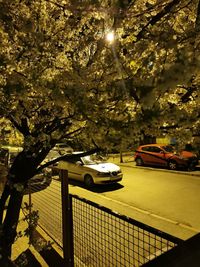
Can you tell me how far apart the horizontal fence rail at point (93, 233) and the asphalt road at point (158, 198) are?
1.93 meters

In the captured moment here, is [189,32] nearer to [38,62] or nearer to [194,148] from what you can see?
[194,148]

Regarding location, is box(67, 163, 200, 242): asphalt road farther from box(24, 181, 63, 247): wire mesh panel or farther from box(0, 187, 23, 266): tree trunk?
box(0, 187, 23, 266): tree trunk

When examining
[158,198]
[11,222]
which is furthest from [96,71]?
[158,198]

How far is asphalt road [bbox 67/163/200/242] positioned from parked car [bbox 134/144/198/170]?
943 millimetres

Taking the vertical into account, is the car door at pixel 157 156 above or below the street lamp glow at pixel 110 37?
below

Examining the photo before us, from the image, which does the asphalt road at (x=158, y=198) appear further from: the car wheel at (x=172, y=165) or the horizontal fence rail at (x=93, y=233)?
the horizontal fence rail at (x=93, y=233)

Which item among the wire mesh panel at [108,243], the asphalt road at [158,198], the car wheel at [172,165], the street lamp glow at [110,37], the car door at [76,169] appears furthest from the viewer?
the car wheel at [172,165]

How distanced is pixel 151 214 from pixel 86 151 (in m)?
6.20

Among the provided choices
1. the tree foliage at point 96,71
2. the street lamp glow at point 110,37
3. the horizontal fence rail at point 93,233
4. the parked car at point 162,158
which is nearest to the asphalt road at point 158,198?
the parked car at point 162,158

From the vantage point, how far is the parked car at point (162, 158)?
17.3 m

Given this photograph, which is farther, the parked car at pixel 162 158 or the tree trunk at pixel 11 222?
the parked car at pixel 162 158

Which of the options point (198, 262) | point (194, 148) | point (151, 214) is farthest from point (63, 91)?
point (151, 214)

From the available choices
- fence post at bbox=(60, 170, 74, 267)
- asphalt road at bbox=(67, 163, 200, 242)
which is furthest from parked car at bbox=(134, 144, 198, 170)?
fence post at bbox=(60, 170, 74, 267)

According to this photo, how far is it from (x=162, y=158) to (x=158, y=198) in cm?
710
